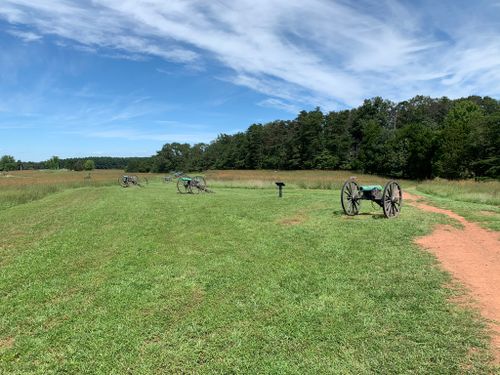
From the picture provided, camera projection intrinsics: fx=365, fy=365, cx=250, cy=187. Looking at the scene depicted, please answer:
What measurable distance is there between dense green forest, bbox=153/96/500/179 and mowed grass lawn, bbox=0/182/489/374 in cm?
4325

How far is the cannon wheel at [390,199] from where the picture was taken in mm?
11367

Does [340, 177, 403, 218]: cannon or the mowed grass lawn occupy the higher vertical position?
[340, 177, 403, 218]: cannon

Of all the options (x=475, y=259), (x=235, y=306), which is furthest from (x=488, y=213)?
(x=235, y=306)

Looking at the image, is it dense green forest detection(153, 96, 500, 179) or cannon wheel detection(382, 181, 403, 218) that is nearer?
cannon wheel detection(382, 181, 403, 218)

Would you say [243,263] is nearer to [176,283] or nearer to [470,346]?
[176,283]

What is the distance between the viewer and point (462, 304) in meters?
4.80

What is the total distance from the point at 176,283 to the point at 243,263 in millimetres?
1506

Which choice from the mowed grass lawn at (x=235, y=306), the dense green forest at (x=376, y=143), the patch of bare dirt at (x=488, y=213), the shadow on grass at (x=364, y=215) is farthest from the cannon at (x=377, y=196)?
the dense green forest at (x=376, y=143)

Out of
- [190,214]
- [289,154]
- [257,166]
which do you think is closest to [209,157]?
[257,166]

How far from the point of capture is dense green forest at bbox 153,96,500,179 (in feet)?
153

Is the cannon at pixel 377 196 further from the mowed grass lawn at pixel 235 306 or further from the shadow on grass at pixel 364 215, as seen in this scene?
the mowed grass lawn at pixel 235 306

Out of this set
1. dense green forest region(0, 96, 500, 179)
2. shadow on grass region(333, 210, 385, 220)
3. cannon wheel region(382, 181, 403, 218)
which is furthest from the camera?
dense green forest region(0, 96, 500, 179)

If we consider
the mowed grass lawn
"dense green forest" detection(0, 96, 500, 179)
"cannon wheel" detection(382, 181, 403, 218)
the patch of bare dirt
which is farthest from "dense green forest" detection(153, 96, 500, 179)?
the mowed grass lawn

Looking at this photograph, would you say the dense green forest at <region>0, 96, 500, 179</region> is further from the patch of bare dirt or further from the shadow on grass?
the shadow on grass
